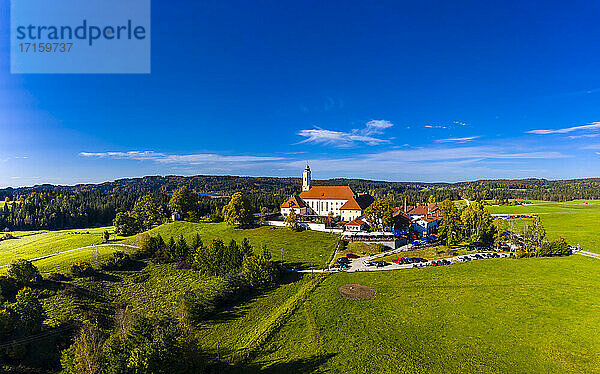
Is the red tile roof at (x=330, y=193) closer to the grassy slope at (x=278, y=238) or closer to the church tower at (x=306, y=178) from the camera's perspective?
the church tower at (x=306, y=178)

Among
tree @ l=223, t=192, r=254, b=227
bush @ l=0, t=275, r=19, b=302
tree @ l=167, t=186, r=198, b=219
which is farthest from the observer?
tree @ l=167, t=186, r=198, b=219

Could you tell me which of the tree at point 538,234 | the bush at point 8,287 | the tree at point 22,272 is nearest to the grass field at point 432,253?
the tree at point 538,234

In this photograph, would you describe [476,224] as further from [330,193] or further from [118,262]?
[118,262]

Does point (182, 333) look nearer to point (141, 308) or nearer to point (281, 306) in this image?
point (281, 306)

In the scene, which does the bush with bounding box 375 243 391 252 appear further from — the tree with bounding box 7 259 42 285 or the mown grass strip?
the tree with bounding box 7 259 42 285

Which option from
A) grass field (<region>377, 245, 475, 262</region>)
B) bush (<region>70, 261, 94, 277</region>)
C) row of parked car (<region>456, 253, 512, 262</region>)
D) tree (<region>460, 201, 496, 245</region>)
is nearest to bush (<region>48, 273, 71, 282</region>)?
bush (<region>70, 261, 94, 277</region>)

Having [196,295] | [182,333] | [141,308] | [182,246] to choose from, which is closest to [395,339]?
[182,333]
